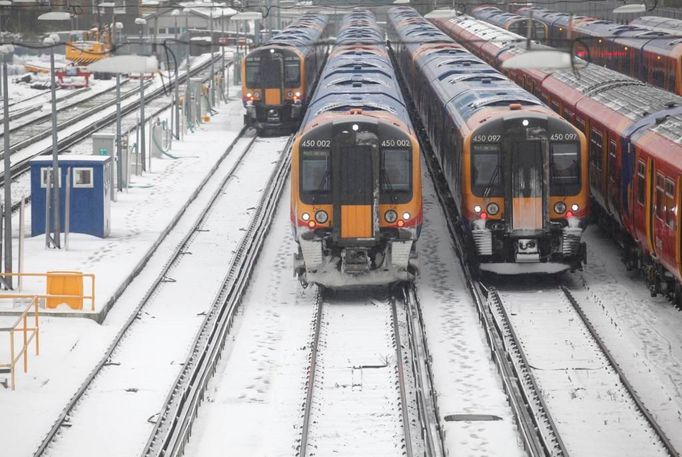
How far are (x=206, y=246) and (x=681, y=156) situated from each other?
10.4 meters

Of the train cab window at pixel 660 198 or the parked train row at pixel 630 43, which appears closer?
the train cab window at pixel 660 198

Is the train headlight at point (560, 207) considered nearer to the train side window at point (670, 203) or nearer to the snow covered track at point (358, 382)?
the train side window at point (670, 203)

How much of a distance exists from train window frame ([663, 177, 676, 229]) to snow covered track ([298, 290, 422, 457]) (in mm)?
4052

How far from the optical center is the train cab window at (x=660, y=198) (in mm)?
19828

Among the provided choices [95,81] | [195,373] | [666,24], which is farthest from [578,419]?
[95,81]

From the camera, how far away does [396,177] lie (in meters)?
20.9

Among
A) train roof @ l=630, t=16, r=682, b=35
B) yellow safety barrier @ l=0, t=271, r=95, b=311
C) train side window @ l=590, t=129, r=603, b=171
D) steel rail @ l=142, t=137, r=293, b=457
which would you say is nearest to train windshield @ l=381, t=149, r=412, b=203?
steel rail @ l=142, t=137, r=293, b=457

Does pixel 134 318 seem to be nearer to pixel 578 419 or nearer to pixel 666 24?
pixel 578 419

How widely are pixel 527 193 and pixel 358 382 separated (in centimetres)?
530

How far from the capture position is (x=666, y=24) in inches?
1686

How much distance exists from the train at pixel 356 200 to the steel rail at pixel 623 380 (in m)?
2.56

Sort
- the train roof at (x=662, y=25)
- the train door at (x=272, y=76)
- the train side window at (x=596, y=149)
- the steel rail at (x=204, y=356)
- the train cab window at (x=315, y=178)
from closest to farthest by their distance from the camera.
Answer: the steel rail at (x=204, y=356)
the train cab window at (x=315, y=178)
the train side window at (x=596, y=149)
the train roof at (x=662, y=25)
the train door at (x=272, y=76)

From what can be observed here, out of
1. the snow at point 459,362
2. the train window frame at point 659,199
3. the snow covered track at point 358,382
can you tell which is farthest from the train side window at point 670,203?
the snow covered track at point 358,382

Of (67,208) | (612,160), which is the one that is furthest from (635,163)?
(67,208)
